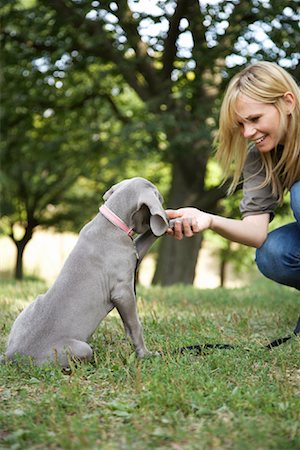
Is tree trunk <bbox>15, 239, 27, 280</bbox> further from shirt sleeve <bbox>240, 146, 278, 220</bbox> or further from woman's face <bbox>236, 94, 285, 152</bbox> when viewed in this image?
woman's face <bbox>236, 94, 285, 152</bbox>

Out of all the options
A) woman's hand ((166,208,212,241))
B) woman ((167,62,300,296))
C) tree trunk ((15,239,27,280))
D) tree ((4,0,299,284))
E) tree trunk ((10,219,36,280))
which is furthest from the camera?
tree trunk ((15,239,27,280))

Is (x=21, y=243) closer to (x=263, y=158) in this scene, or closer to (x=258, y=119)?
(x=263, y=158)

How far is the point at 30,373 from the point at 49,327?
27 centimetres

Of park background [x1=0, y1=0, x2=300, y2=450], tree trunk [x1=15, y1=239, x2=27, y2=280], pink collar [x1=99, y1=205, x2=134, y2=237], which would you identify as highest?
pink collar [x1=99, y1=205, x2=134, y2=237]

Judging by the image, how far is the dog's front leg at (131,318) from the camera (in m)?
3.56

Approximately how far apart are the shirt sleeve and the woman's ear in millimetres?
483

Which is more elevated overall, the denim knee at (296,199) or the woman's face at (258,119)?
the woman's face at (258,119)

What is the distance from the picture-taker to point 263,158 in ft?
15.0

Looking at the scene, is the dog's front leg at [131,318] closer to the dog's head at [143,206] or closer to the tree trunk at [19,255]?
the dog's head at [143,206]

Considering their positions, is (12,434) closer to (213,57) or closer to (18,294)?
(18,294)

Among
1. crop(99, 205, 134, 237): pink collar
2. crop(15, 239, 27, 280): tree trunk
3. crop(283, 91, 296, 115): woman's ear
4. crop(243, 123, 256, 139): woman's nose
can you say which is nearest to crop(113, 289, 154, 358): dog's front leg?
crop(99, 205, 134, 237): pink collar

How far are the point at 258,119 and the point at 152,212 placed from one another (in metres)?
1.22

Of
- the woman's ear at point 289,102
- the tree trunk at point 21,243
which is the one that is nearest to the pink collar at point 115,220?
the woman's ear at point 289,102

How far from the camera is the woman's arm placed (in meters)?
3.82
